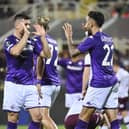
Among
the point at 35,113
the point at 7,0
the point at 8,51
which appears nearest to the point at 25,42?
the point at 8,51

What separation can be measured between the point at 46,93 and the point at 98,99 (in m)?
1.05

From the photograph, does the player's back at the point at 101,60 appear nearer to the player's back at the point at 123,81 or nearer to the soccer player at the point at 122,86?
the soccer player at the point at 122,86

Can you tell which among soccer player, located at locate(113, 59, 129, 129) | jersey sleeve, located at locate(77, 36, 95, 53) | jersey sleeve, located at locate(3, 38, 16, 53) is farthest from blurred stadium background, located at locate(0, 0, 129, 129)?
jersey sleeve, located at locate(77, 36, 95, 53)

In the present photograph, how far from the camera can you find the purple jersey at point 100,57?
12000 mm

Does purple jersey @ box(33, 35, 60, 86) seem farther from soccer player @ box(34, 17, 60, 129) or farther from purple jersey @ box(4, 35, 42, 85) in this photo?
purple jersey @ box(4, 35, 42, 85)

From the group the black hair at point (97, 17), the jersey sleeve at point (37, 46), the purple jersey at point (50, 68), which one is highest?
the black hair at point (97, 17)

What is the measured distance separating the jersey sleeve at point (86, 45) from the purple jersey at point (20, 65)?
0.88m

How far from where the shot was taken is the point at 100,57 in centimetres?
1206

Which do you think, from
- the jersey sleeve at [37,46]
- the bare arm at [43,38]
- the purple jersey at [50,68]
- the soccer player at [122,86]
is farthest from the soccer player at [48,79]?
the soccer player at [122,86]

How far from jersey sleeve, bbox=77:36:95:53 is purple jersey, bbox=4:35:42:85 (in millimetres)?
883

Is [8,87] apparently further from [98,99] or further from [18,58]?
[98,99]

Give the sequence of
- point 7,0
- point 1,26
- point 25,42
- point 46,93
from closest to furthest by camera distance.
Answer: point 25,42 → point 46,93 → point 1,26 → point 7,0

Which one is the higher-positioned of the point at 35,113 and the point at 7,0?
the point at 7,0

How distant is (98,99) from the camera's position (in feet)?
40.0
